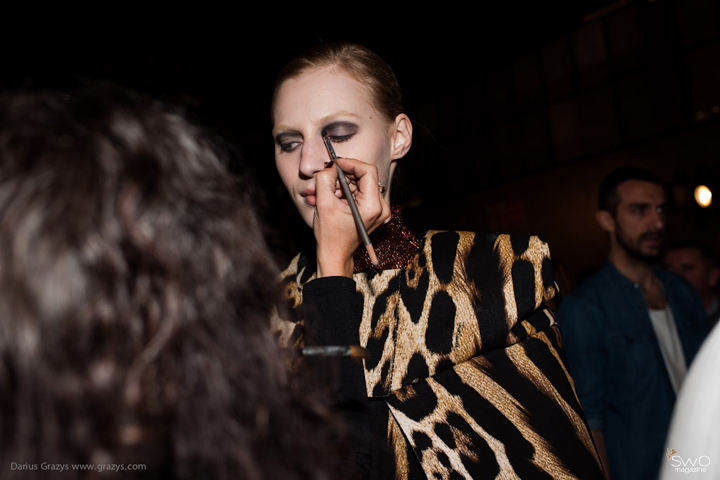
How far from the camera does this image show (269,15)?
489 cm

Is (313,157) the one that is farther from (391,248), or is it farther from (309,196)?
(391,248)

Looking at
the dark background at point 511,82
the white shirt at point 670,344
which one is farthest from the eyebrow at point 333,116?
the dark background at point 511,82

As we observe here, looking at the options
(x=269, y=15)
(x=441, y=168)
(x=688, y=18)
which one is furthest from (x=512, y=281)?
(x=441, y=168)

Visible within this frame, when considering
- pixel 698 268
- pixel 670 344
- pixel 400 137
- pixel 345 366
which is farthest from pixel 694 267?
pixel 345 366

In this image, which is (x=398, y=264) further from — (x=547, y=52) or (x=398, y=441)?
(x=547, y=52)

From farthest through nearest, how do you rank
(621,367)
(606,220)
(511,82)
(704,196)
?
(511,82) < (704,196) < (606,220) < (621,367)

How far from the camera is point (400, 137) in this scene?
146 cm

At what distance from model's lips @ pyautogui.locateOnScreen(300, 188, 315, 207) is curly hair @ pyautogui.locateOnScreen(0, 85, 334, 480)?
76 cm

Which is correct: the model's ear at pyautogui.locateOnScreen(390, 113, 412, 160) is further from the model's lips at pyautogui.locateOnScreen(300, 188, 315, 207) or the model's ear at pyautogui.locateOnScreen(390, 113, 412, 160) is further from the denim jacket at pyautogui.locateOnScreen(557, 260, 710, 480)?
the denim jacket at pyautogui.locateOnScreen(557, 260, 710, 480)

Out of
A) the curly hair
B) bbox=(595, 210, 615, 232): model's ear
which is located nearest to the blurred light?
bbox=(595, 210, 615, 232): model's ear

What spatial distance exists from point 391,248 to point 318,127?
1.20 feet

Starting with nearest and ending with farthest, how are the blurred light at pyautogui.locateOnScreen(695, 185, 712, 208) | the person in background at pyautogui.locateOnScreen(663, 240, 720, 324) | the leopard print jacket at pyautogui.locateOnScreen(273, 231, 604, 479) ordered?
the leopard print jacket at pyautogui.locateOnScreen(273, 231, 604, 479), the person in background at pyautogui.locateOnScreen(663, 240, 720, 324), the blurred light at pyautogui.locateOnScreen(695, 185, 712, 208)

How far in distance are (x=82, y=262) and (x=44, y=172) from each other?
85 mm

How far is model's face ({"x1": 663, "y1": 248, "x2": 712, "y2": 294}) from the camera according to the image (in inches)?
150
